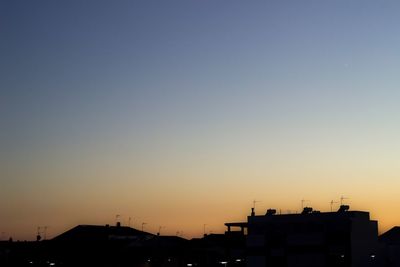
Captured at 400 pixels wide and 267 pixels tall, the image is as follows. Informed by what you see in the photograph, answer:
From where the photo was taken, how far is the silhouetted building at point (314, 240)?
287 feet

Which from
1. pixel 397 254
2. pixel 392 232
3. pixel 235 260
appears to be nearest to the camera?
pixel 397 254

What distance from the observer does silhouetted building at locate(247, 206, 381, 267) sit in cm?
8744

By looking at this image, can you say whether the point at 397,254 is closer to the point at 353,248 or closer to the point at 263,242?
the point at 353,248

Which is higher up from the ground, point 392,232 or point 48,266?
point 392,232

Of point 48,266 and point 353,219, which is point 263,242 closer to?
point 353,219

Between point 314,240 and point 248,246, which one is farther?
point 248,246

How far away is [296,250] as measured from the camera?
9138 centimetres

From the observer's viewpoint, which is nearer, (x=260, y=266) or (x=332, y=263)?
(x=332, y=263)

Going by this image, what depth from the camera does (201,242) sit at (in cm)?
11275

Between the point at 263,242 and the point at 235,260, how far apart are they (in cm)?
1045

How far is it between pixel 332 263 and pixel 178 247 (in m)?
33.3

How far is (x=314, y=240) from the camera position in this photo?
9025cm

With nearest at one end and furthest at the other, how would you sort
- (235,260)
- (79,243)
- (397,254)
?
(397,254)
(235,260)
(79,243)

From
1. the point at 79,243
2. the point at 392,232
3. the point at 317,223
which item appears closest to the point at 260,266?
the point at 317,223
